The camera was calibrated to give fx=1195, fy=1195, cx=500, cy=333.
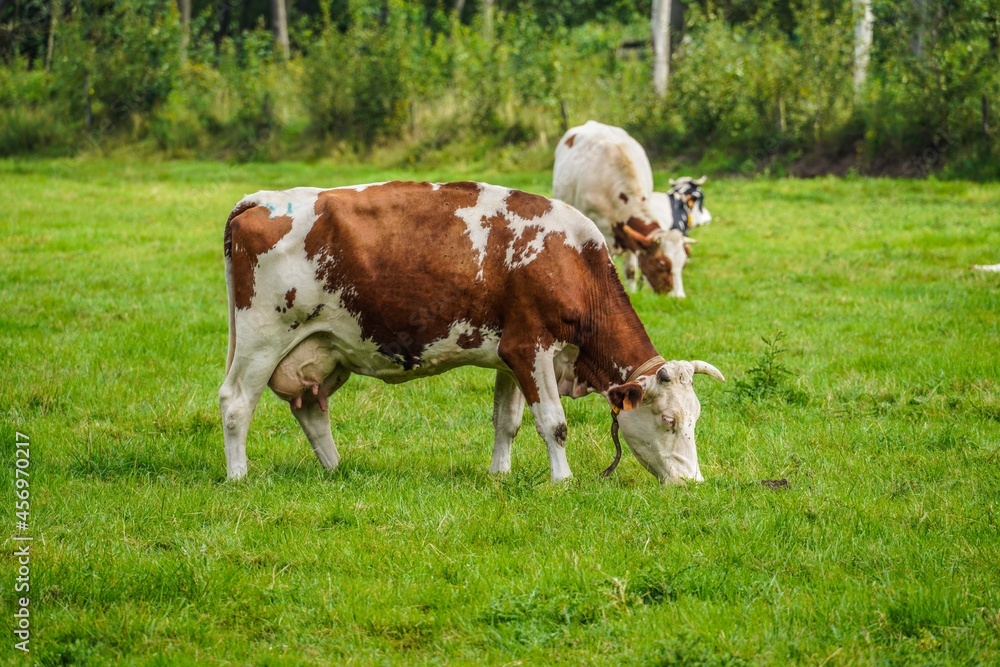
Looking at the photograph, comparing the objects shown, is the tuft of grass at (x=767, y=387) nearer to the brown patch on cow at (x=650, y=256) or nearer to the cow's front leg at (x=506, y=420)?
the cow's front leg at (x=506, y=420)

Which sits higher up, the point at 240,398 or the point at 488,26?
the point at 488,26

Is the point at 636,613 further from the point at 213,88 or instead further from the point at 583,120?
the point at 213,88

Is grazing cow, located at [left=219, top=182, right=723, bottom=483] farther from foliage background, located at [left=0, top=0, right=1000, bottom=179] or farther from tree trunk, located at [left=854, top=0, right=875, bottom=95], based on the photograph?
tree trunk, located at [left=854, top=0, right=875, bottom=95]

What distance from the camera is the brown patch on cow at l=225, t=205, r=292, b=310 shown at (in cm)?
703

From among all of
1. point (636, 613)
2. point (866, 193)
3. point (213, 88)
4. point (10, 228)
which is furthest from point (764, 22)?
point (636, 613)

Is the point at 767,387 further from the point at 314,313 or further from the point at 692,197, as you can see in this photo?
the point at 692,197

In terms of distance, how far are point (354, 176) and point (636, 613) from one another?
2086 centimetres

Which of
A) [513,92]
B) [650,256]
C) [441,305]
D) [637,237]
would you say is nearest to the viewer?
[441,305]

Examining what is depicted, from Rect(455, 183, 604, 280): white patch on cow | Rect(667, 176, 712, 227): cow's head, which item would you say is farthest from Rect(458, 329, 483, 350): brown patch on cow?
Rect(667, 176, 712, 227): cow's head

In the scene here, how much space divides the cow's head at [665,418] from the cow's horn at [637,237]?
7.04m

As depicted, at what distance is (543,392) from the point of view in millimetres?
6957

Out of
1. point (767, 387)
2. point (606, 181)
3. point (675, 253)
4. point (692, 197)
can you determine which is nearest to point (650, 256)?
point (675, 253)

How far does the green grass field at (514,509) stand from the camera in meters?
4.79

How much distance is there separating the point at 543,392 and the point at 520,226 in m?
0.99
